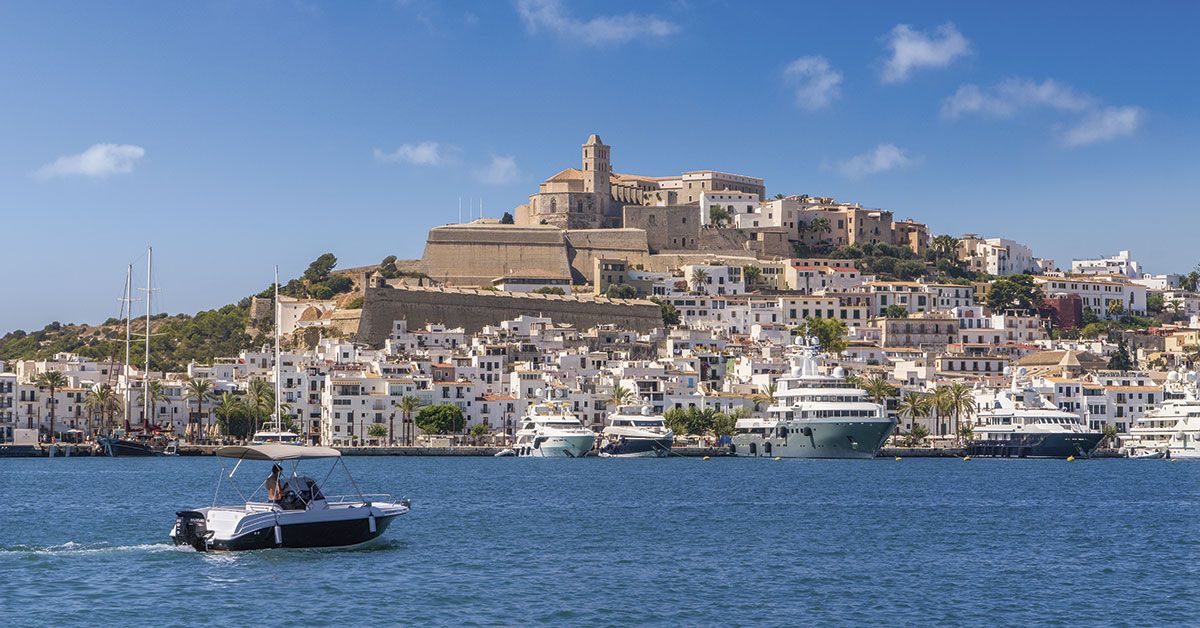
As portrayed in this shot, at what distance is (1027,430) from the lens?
3061 inches

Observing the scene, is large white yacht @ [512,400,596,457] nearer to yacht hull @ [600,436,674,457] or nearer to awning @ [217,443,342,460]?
yacht hull @ [600,436,674,457]

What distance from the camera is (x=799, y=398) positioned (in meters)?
76.7

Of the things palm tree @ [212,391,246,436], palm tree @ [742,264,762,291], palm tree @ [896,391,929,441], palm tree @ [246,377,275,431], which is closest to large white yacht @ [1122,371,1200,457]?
palm tree @ [896,391,929,441]

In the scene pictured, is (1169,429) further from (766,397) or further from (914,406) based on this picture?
(766,397)

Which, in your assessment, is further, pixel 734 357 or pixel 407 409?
pixel 734 357

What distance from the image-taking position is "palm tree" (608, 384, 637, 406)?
8462 cm

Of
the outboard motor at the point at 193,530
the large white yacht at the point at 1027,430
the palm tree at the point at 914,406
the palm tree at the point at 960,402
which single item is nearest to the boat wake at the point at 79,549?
the outboard motor at the point at 193,530

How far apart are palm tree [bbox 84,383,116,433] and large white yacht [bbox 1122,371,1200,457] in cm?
4935

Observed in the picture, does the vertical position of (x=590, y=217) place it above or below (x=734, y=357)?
above

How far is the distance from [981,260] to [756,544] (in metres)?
102

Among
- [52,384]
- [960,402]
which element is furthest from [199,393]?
[960,402]

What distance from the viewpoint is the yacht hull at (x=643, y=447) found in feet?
257

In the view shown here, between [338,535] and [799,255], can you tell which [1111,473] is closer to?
[338,535]

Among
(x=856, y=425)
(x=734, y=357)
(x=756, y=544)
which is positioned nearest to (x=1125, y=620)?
(x=756, y=544)
